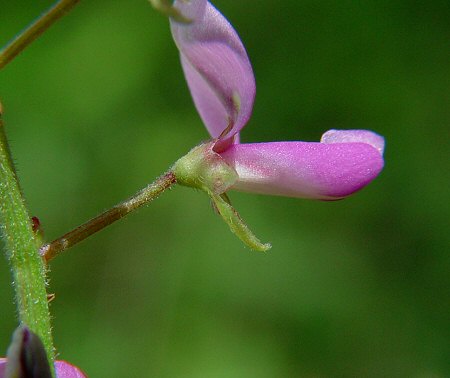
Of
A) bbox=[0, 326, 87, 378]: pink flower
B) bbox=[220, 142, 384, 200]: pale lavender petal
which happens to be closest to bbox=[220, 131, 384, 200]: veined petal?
bbox=[220, 142, 384, 200]: pale lavender petal

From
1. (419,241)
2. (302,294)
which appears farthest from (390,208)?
(302,294)

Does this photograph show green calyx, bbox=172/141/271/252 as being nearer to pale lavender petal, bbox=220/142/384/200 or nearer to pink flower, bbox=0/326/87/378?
pale lavender petal, bbox=220/142/384/200

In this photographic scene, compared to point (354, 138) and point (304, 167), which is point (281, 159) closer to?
point (304, 167)

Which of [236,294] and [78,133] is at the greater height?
[78,133]

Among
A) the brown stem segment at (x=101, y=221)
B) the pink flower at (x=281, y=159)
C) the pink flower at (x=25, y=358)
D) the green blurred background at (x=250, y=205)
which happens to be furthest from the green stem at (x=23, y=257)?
the green blurred background at (x=250, y=205)

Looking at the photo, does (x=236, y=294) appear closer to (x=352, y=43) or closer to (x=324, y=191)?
(x=352, y=43)

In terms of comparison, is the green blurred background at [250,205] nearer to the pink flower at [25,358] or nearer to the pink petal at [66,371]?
the pink petal at [66,371]
